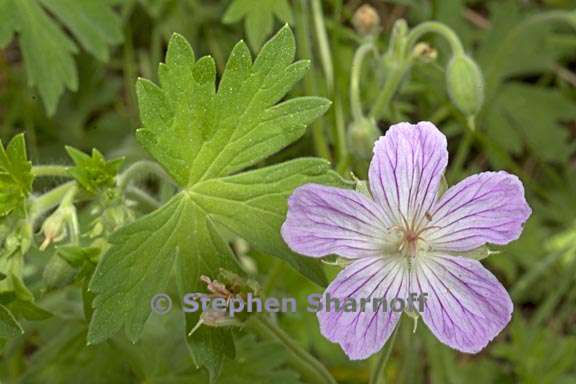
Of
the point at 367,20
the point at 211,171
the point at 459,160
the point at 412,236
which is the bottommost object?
the point at 459,160

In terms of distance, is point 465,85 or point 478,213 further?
point 465,85

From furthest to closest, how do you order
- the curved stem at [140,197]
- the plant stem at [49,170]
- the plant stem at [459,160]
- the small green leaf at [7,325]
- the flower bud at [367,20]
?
the plant stem at [459,160], the flower bud at [367,20], the curved stem at [140,197], the plant stem at [49,170], the small green leaf at [7,325]

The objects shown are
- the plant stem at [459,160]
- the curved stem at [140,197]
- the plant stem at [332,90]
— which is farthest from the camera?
the plant stem at [459,160]

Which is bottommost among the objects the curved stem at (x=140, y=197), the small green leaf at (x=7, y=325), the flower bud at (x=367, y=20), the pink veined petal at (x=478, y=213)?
the small green leaf at (x=7, y=325)

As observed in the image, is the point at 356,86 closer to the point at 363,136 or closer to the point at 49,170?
the point at 363,136

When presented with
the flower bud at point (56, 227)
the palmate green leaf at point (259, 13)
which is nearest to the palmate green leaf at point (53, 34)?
the palmate green leaf at point (259, 13)

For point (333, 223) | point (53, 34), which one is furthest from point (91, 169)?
point (53, 34)

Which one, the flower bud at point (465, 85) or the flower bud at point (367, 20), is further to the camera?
the flower bud at point (367, 20)

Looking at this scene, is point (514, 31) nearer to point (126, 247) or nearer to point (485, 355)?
point (485, 355)

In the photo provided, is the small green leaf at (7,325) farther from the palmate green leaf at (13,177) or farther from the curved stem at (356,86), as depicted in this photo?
the curved stem at (356,86)
